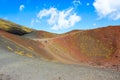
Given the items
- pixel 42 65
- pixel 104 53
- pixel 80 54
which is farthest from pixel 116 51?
pixel 42 65

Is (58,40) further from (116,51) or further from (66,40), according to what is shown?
(116,51)

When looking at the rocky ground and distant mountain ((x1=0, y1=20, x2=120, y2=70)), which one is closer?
the rocky ground

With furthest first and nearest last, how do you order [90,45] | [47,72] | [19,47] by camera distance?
1. [90,45]
2. [19,47]
3. [47,72]

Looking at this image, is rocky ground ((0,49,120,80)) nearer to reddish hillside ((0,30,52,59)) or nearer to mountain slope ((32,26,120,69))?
reddish hillside ((0,30,52,59))

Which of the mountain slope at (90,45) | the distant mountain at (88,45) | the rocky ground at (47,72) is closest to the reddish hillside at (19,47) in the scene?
the distant mountain at (88,45)

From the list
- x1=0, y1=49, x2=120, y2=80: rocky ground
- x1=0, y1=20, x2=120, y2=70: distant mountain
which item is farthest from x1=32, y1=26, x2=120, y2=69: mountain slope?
x1=0, y1=49, x2=120, y2=80: rocky ground

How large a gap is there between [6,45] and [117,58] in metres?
31.0

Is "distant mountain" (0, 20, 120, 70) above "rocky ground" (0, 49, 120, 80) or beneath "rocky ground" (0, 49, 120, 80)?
above

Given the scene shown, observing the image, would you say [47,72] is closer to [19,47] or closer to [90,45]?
[19,47]

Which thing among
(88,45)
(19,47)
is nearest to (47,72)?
(19,47)

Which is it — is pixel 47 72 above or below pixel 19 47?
below

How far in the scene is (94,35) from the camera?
79.4 metres

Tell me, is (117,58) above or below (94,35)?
below

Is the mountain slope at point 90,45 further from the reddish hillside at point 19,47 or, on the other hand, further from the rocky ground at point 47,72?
A: the rocky ground at point 47,72
